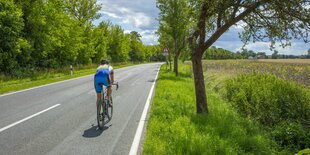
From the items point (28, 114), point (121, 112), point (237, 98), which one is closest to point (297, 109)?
point (237, 98)

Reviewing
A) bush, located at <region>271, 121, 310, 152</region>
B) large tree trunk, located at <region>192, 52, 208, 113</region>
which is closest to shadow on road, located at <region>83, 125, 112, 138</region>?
large tree trunk, located at <region>192, 52, 208, 113</region>

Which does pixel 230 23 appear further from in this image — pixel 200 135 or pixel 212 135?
pixel 200 135

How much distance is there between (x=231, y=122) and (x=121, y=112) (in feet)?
12.4

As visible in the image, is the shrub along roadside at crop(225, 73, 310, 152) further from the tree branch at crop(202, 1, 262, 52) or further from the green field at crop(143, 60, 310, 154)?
the tree branch at crop(202, 1, 262, 52)

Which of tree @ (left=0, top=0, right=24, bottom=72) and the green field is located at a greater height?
tree @ (left=0, top=0, right=24, bottom=72)

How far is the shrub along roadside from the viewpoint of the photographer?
24.5 feet

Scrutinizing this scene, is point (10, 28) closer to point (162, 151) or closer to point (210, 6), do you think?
point (210, 6)

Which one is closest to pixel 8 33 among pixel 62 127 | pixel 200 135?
pixel 62 127

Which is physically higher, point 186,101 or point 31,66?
point 31,66

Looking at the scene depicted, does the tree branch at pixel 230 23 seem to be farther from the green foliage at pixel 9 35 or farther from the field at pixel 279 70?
the green foliage at pixel 9 35

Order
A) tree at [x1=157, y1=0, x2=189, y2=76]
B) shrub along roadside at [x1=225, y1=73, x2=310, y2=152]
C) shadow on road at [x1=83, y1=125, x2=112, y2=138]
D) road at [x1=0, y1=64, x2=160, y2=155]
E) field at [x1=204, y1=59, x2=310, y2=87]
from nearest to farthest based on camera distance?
1. road at [x1=0, y1=64, x2=160, y2=155]
2. shadow on road at [x1=83, y1=125, x2=112, y2=138]
3. shrub along roadside at [x1=225, y1=73, x2=310, y2=152]
4. field at [x1=204, y1=59, x2=310, y2=87]
5. tree at [x1=157, y1=0, x2=189, y2=76]

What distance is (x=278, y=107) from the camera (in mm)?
9750

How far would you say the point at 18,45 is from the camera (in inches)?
→ 796

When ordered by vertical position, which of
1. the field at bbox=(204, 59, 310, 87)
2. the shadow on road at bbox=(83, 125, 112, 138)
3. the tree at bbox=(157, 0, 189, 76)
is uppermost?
the tree at bbox=(157, 0, 189, 76)
